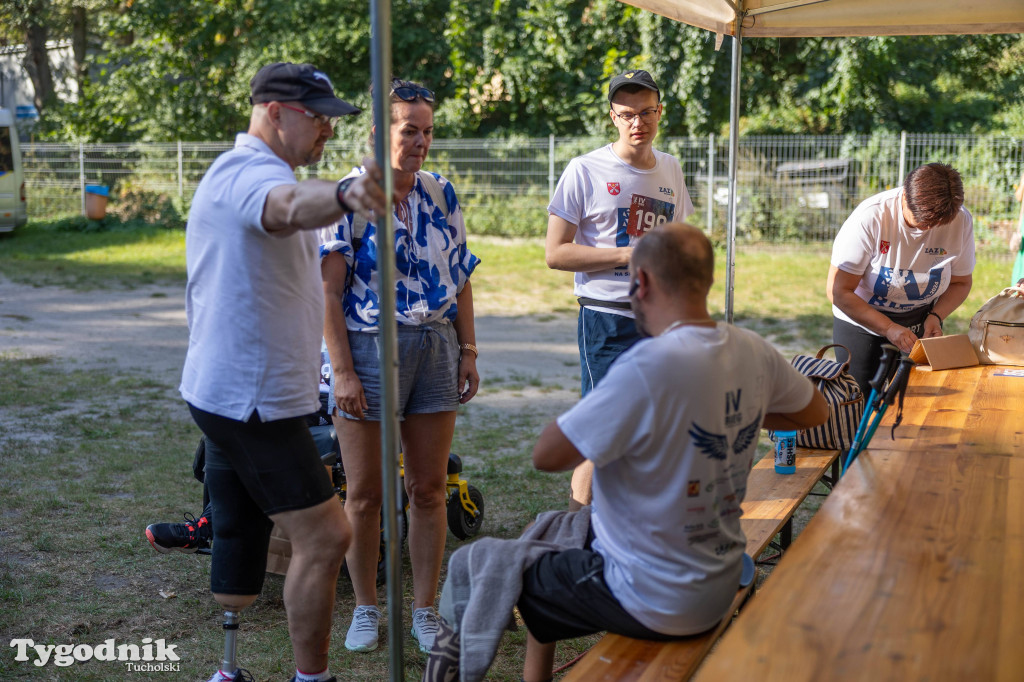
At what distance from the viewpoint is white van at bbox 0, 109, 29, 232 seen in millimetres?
16016

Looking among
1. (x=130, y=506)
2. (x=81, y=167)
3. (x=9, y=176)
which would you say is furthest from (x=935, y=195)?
(x=81, y=167)

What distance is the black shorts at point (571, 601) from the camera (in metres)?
2.18

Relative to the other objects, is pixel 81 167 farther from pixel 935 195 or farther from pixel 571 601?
pixel 571 601

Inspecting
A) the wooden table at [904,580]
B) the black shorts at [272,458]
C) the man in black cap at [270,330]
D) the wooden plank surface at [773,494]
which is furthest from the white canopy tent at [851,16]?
the black shorts at [272,458]

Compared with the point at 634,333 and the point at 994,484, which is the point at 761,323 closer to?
the point at 634,333

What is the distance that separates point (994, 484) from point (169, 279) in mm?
11618

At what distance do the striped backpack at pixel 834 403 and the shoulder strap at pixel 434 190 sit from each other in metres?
1.61

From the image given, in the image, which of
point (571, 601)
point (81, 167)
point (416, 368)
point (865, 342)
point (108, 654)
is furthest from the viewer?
point (81, 167)

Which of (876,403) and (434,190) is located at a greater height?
(434,190)

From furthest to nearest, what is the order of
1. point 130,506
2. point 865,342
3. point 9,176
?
point 9,176 < point 130,506 < point 865,342

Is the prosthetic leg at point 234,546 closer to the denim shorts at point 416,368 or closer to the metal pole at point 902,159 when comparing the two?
the denim shorts at point 416,368

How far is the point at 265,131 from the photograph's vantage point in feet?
8.07

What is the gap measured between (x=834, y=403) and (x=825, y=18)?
1.86 metres

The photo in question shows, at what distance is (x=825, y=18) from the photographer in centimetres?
432
